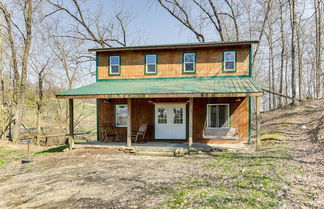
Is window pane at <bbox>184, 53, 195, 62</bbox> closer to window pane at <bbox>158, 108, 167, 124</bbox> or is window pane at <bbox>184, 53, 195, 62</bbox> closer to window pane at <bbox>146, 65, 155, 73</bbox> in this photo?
window pane at <bbox>146, 65, 155, 73</bbox>

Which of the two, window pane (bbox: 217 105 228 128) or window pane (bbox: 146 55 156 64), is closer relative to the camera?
window pane (bbox: 217 105 228 128)

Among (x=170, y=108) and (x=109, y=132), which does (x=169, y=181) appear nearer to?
(x=170, y=108)

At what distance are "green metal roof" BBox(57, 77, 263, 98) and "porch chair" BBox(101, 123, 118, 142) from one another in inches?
94.6

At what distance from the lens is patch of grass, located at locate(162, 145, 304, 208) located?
13.5 ft

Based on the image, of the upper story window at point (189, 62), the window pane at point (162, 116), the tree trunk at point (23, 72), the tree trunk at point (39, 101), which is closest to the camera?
the window pane at point (162, 116)

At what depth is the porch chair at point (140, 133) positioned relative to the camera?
36.6 feet

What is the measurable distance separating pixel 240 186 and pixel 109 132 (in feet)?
29.0

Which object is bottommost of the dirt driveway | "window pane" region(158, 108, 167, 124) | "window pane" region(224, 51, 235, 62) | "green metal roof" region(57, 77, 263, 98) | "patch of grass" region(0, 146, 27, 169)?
"patch of grass" region(0, 146, 27, 169)

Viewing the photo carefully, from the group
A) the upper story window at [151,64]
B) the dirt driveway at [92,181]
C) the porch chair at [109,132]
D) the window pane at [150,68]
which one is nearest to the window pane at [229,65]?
the upper story window at [151,64]

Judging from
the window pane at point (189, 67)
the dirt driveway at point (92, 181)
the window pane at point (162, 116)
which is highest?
the window pane at point (189, 67)

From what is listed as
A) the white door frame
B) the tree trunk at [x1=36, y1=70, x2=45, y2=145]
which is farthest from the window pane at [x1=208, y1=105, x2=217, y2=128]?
the tree trunk at [x1=36, y1=70, x2=45, y2=145]

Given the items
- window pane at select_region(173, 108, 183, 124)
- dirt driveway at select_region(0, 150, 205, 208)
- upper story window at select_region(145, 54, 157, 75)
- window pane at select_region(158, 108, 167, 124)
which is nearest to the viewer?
dirt driveway at select_region(0, 150, 205, 208)

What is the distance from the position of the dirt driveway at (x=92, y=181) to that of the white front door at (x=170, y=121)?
267 centimetres

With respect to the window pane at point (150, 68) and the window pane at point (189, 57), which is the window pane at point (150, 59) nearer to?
the window pane at point (150, 68)
